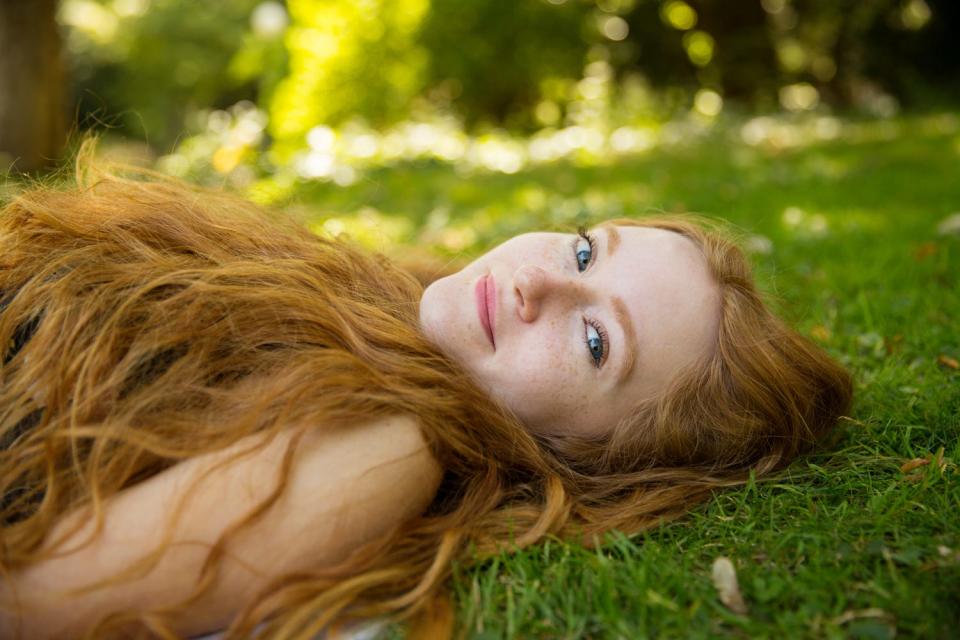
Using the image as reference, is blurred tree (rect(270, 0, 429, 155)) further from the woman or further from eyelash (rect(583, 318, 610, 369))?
eyelash (rect(583, 318, 610, 369))

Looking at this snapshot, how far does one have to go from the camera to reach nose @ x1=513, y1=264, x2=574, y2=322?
7.77 ft

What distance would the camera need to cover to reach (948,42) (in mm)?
13727

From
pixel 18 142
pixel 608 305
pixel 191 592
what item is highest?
pixel 18 142

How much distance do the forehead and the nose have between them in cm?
16

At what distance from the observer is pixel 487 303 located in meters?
2.51

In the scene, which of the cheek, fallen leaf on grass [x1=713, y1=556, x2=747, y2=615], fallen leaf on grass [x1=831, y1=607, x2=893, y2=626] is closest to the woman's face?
the cheek

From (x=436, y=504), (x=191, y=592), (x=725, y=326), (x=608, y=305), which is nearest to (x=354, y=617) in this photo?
(x=191, y=592)

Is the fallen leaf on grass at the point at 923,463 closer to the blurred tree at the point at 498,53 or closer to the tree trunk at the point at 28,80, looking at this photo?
the tree trunk at the point at 28,80

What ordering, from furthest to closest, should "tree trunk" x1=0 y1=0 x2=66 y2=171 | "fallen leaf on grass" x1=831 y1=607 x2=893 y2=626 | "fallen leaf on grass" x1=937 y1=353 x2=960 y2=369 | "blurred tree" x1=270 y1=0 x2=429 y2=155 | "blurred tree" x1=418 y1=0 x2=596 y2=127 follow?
"blurred tree" x1=418 y1=0 x2=596 y2=127, "blurred tree" x1=270 y1=0 x2=429 y2=155, "tree trunk" x1=0 y1=0 x2=66 y2=171, "fallen leaf on grass" x1=937 y1=353 x2=960 y2=369, "fallen leaf on grass" x1=831 y1=607 x2=893 y2=626

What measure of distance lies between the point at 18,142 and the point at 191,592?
702cm

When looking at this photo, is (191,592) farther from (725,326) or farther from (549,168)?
(549,168)

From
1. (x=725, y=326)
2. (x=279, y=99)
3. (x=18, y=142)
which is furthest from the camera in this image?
(x=279, y=99)

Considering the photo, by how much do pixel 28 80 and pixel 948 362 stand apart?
7577 mm

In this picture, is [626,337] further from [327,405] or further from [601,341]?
[327,405]
